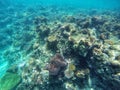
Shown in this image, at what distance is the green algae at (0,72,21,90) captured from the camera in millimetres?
8340

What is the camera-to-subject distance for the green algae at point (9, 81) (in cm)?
834

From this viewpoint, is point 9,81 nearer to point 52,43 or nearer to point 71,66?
point 52,43

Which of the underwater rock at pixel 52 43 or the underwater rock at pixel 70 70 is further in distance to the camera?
the underwater rock at pixel 52 43

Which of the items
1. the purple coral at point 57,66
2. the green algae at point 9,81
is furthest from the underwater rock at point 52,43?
the green algae at point 9,81

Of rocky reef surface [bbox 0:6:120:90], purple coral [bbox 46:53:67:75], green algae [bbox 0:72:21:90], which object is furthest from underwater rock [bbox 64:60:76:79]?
green algae [bbox 0:72:21:90]

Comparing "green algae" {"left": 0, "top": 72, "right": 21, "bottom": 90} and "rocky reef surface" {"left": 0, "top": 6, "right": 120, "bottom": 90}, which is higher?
"rocky reef surface" {"left": 0, "top": 6, "right": 120, "bottom": 90}

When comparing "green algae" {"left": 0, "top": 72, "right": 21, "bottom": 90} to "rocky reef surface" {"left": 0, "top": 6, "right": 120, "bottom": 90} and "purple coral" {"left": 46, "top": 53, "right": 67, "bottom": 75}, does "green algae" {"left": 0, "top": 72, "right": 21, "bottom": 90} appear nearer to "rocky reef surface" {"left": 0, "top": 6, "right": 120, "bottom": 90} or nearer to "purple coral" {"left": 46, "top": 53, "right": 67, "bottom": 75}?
"rocky reef surface" {"left": 0, "top": 6, "right": 120, "bottom": 90}

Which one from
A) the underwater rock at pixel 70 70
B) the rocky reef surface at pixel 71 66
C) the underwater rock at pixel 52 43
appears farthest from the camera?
the underwater rock at pixel 52 43

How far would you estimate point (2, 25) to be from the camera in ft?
59.4

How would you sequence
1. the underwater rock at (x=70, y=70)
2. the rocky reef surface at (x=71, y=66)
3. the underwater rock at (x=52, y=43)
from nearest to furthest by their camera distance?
the rocky reef surface at (x=71, y=66), the underwater rock at (x=70, y=70), the underwater rock at (x=52, y=43)

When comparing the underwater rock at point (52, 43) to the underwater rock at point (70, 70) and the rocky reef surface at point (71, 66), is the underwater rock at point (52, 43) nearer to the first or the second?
the rocky reef surface at point (71, 66)

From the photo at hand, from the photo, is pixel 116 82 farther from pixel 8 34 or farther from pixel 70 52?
pixel 8 34

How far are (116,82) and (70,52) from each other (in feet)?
7.79

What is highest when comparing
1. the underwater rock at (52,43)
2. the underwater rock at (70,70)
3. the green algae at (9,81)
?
the underwater rock at (52,43)
